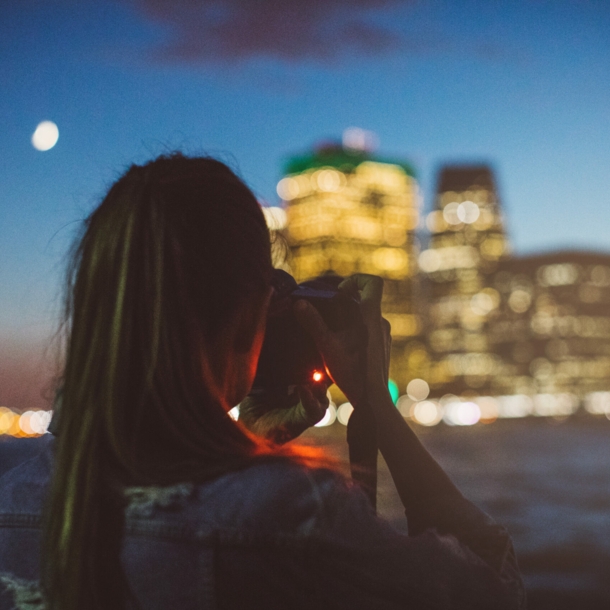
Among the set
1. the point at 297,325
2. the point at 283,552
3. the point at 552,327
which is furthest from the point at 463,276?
the point at 283,552

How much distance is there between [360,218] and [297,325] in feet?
463

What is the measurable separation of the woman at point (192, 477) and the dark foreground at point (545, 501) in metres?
0.11

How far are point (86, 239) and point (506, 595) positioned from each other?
0.92 meters

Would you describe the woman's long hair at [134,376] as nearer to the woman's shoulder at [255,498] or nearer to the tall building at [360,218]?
the woman's shoulder at [255,498]

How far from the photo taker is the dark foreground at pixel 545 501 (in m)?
20.9

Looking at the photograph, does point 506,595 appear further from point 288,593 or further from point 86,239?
point 86,239

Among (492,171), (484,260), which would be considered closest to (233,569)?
(484,260)

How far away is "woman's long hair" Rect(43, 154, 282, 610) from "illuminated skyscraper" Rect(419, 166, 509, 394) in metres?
139

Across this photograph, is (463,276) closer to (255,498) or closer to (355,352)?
(355,352)

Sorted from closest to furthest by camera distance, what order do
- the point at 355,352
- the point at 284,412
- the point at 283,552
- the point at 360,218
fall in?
the point at 283,552
the point at 355,352
the point at 284,412
the point at 360,218

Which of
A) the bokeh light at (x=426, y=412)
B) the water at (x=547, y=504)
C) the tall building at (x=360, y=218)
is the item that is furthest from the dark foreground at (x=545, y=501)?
the tall building at (x=360, y=218)

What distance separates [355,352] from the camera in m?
1.61

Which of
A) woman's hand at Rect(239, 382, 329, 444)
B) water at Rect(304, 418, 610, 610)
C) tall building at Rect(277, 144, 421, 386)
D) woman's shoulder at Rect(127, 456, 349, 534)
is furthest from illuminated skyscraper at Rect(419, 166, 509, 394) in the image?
woman's shoulder at Rect(127, 456, 349, 534)

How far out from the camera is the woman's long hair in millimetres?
1312
